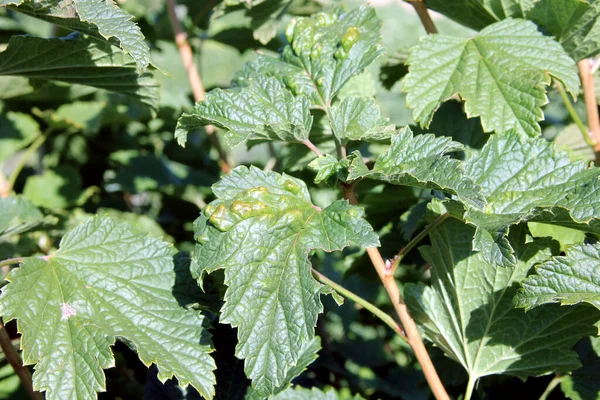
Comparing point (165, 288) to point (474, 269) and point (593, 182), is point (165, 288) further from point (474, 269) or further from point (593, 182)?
point (593, 182)

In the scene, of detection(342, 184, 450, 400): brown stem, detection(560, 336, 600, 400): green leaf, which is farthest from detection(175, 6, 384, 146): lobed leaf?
detection(560, 336, 600, 400): green leaf

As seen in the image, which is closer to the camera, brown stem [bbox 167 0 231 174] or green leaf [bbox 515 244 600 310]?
green leaf [bbox 515 244 600 310]

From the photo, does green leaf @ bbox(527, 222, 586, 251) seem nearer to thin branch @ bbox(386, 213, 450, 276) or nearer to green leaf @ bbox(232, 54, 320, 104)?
thin branch @ bbox(386, 213, 450, 276)

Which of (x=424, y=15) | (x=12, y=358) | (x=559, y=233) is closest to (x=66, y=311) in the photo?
(x=12, y=358)

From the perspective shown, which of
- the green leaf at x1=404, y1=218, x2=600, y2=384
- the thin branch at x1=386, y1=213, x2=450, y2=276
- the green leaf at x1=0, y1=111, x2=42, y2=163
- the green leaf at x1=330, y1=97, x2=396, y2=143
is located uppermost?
the green leaf at x1=330, y1=97, x2=396, y2=143

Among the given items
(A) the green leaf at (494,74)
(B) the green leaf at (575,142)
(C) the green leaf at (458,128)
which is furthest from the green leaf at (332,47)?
(B) the green leaf at (575,142)

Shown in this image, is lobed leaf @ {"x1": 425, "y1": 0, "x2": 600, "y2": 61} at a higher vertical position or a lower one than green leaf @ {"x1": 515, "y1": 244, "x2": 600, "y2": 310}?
higher
